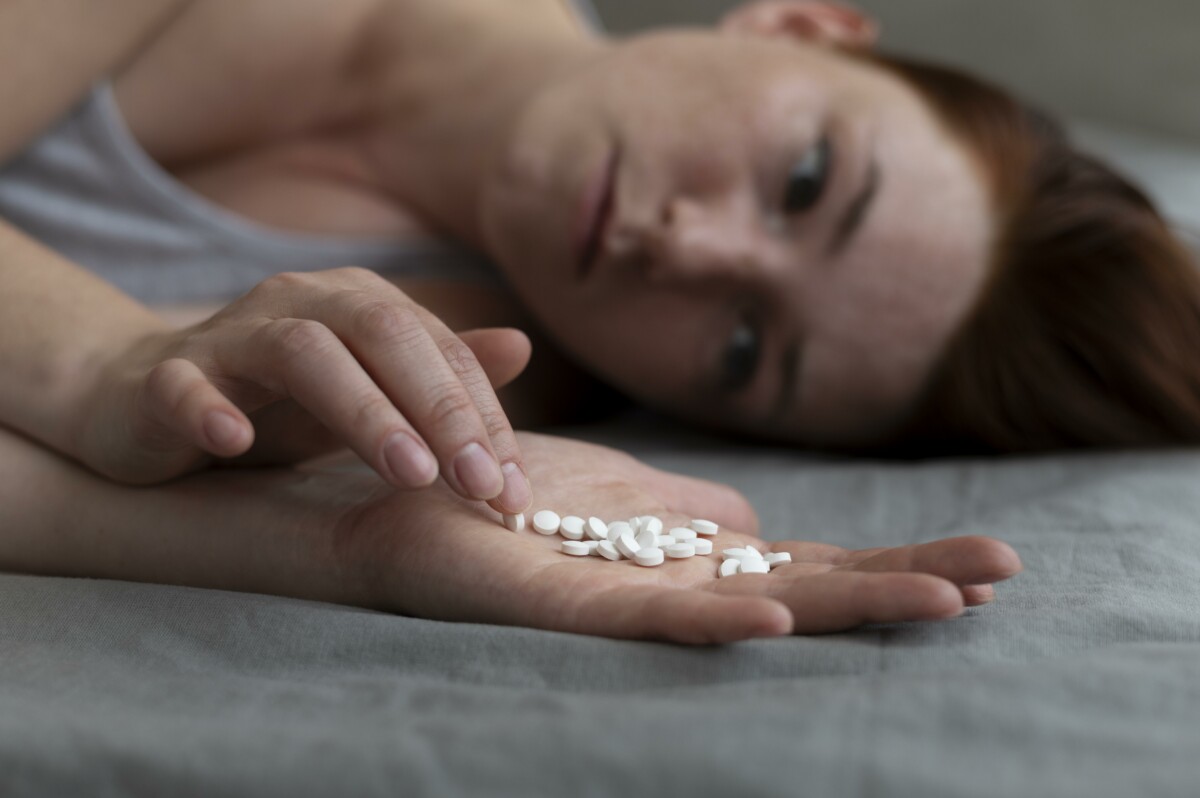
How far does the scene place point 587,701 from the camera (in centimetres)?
56

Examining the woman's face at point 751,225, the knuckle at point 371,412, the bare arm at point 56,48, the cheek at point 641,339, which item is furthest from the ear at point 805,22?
the knuckle at point 371,412

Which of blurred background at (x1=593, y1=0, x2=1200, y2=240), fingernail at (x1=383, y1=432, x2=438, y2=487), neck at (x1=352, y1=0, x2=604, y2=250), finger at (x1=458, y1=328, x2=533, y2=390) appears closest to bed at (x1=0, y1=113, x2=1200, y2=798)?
fingernail at (x1=383, y1=432, x2=438, y2=487)

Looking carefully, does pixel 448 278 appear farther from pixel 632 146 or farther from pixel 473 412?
pixel 473 412

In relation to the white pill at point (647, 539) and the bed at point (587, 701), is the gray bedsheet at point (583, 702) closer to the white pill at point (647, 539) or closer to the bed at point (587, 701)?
the bed at point (587, 701)

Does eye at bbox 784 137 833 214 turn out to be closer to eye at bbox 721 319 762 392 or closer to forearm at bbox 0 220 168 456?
eye at bbox 721 319 762 392

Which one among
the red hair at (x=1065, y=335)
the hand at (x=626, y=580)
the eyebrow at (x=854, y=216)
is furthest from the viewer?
the red hair at (x=1065, y=335)

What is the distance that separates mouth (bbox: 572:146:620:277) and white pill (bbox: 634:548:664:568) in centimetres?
69

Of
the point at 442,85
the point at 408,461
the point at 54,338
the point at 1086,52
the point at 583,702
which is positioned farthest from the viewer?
the point at 1086,52

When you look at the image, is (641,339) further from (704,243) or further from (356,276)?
(356,276)

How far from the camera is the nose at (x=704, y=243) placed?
1.27 meters

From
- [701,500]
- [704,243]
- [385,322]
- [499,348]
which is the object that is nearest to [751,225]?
[704,243]

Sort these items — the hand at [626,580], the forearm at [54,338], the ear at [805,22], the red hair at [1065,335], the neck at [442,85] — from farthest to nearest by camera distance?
the ear at [805,22] → the neck at [442,85] → the red hair at [1065,335] → the forearm at [54,338] → the hand at [626,580]

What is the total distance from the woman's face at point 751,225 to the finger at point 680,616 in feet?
2.25

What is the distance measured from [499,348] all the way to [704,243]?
529mm
